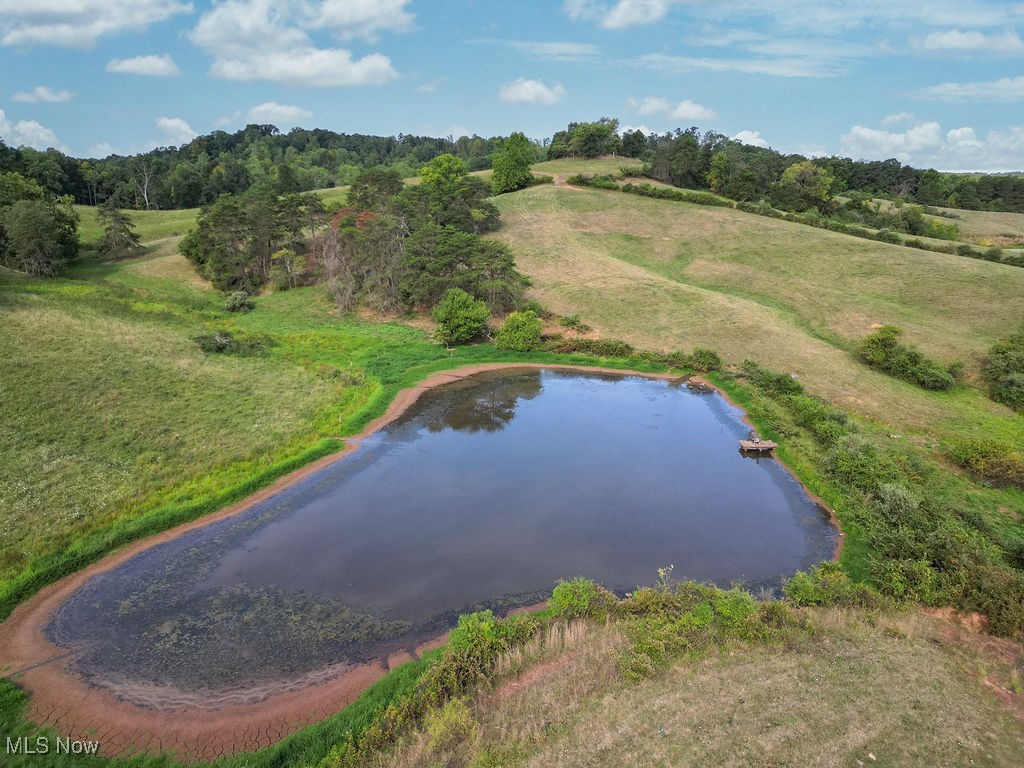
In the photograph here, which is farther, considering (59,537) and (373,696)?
(59,537)

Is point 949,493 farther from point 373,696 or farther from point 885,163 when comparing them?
point 885,163

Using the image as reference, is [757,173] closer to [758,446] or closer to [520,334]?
[520,334]

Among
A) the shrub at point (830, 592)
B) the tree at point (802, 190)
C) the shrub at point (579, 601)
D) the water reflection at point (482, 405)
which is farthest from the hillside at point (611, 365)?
the tree at point (802, 190)

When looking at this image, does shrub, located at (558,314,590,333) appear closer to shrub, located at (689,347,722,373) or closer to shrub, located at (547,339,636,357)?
shrub, located at (547,339,636,357)

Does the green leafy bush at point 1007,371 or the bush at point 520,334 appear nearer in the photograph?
the green leafy bush at point 1007,371

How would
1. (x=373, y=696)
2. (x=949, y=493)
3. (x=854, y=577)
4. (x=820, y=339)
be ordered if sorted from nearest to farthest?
(x=373, y=696) < (x=854, y=577) < (x=949, y=493) < (x=820, y=339)

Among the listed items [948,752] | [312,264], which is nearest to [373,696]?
[948,752]

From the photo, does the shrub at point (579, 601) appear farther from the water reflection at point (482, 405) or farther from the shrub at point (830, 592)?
the water reflection at point (482, 405)
